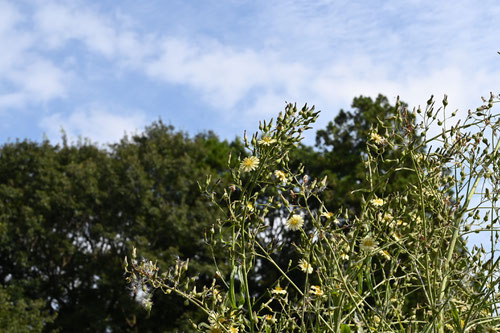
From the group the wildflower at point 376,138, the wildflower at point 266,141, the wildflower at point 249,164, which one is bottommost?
the wildflower at point 249,164

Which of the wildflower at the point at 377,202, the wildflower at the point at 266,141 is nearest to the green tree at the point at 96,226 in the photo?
the wildflower at the point at 377,202

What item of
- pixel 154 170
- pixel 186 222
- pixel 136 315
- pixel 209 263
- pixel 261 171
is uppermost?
pixel 154 170

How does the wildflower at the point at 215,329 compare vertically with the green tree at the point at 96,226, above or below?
below

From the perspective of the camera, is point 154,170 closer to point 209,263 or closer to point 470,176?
point 209,263

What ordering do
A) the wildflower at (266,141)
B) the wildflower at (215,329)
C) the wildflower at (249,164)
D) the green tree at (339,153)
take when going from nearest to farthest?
1. the wildflower at (215,329)
2. the wildflower at (266,141)
3. the wildflower at (249,164)
4. the green tree at (339,153)

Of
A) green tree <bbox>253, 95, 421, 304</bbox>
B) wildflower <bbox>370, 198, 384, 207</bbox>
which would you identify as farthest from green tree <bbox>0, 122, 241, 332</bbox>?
wildflower <bbox>370, 198, 384, 207</bbox>

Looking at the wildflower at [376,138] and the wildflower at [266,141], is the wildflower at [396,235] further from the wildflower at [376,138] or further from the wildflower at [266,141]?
the wildflower at [266,141]

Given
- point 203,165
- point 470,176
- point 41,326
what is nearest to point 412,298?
point 203,165

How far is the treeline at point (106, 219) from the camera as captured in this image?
14.5m

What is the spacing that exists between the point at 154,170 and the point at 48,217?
9.88ft

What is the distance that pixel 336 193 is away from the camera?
1273 cm

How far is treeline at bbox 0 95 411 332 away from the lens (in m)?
14.5

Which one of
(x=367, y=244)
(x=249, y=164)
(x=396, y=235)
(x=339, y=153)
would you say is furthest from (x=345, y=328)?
(x=339, y=153)

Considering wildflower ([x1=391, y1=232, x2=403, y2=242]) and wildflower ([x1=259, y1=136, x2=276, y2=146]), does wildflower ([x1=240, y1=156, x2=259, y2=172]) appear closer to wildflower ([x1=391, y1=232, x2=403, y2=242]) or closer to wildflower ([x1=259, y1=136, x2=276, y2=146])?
wildflower ([x1=259, y1=136, x2=276, y2=146])
